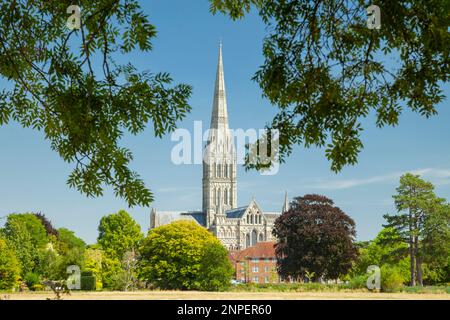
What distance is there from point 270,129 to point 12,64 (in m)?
3.69

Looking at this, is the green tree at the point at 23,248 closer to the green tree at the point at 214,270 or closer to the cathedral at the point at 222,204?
the green tree at the point at 214,270

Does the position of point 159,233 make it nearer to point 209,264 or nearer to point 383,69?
point 209,264

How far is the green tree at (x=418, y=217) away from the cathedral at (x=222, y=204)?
240 feet

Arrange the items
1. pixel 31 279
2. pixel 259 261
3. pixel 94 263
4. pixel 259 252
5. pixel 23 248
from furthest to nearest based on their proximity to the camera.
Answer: pixel 259 252
pixel 259 261
pixel 94 263
pixel 23 248
pixel 31 279

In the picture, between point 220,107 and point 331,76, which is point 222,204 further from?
point 331,76

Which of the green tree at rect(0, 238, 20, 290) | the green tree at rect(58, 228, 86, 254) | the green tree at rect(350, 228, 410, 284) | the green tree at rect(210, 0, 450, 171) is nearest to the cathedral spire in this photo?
the green tree at rect(58, 228, 86, 254)

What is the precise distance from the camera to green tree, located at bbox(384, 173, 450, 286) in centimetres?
4947

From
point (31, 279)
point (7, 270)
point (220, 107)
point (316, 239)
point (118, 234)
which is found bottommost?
point (31, 279)

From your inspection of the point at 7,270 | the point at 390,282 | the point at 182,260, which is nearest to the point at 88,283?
the point at 7,270

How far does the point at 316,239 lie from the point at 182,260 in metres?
13.8

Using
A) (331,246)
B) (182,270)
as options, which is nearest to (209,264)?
(182,270)

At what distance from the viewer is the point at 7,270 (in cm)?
4256

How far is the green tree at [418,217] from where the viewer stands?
49469 mm

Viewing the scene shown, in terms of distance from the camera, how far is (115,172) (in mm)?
7562
